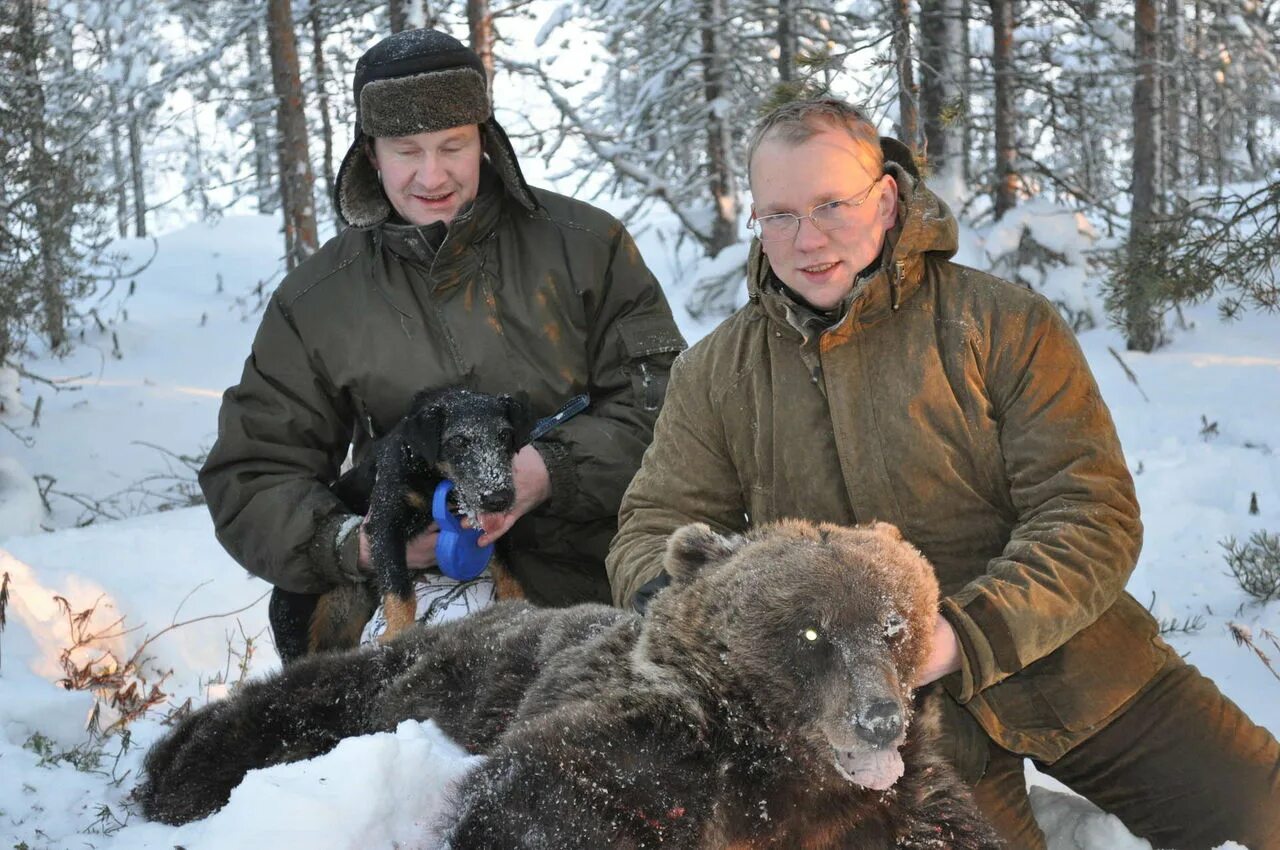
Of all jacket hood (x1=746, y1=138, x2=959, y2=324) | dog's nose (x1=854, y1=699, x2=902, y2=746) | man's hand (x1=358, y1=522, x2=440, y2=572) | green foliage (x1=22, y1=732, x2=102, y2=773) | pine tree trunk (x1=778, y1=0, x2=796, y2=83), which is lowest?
green foliage (x1=22, y1=732, x2=102, y2=773)

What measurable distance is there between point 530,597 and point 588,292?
1.36 metres

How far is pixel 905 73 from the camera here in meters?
7.08

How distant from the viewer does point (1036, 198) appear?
45.2 ft

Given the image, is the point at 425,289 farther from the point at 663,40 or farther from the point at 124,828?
the point at 663,40

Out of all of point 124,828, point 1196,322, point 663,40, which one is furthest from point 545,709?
point 663,40

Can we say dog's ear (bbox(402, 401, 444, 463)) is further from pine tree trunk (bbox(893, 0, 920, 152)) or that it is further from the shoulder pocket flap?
pine tree trunk (bbox(893, 0, 920, 152))

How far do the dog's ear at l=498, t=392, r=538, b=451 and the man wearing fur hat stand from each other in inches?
3.6

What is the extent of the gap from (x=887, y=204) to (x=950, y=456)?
2.52ft

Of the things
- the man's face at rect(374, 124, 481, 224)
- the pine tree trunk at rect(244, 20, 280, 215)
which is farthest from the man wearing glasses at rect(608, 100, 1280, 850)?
the pine tree trunk at rect(244, 20, 280, 215)

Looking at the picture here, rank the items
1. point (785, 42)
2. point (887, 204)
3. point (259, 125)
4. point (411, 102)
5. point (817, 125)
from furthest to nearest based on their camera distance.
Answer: point (259, 125)
point (785, 42)
point (411, 102)
point (887, 204)
point (817, 125)

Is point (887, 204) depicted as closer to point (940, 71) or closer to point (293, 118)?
point (940, 71)

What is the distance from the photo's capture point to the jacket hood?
3203mm

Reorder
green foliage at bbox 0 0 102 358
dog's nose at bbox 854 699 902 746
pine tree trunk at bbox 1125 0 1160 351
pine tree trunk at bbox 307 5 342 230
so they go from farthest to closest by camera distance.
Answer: pine tree trunk at bbox 307 5 342 230 → pine tree trunk at bbox 1125 0 1160 351 → green foliage at bbox 0 0 102 358 → dog's nose at bbox 854 699 902 746

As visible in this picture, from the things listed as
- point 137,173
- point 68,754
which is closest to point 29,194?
point 68,754
